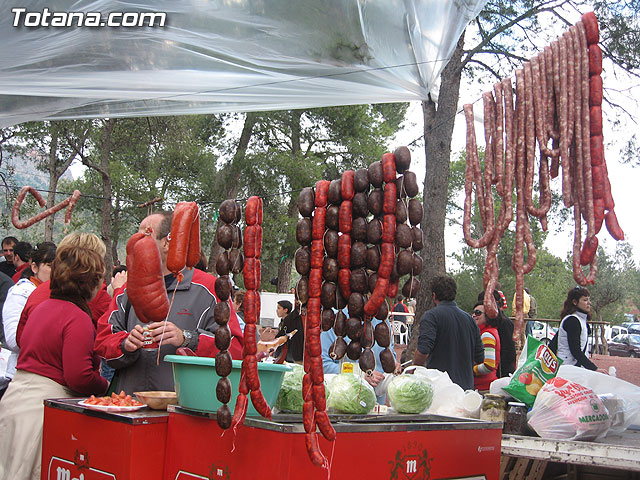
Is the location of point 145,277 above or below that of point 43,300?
above

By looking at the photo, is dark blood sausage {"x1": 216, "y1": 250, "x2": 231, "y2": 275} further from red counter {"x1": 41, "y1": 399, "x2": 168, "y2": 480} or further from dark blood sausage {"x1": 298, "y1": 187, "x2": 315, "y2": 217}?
red counter {"x1": 41, "y1": 399, "x2": 168, "y2": 480}

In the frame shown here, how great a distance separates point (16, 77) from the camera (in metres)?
4.67

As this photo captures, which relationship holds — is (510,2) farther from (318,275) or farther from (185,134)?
(185,134)

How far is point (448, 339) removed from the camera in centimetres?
525

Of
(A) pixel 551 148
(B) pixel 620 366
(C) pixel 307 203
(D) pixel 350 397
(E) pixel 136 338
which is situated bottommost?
(B) pixel 620 366

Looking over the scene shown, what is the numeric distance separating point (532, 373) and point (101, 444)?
2318 mm

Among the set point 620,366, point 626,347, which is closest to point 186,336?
point 620,366

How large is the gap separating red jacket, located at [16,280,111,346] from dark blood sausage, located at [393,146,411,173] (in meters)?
2.33

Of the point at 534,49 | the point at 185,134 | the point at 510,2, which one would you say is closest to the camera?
the point at 534,49

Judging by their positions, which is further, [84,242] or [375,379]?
[375,379]

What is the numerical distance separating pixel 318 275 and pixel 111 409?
111 centimetres

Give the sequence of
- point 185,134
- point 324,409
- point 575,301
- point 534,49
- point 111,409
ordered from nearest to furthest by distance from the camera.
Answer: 1. point 324,409
2. point 111,409
3. point 575,301
4. point 534,49
5. point 185,134

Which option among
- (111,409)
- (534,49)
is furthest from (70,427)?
(534,49)

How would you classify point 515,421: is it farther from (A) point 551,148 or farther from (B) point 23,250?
(B) point 23,250
